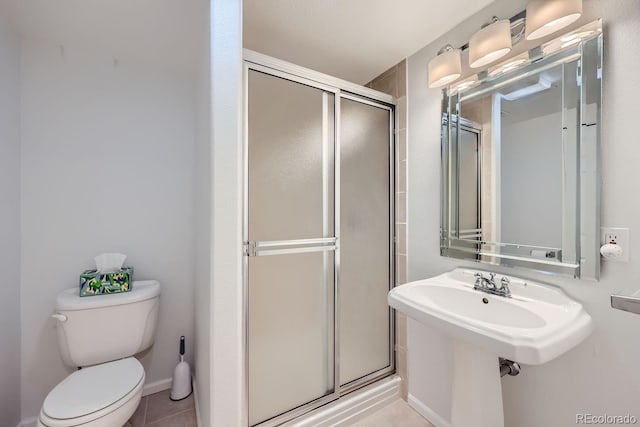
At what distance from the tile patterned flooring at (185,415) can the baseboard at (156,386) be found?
0.15 ft

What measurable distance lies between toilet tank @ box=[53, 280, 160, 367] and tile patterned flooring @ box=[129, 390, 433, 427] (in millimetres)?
412

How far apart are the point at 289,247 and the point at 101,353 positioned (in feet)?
4.08

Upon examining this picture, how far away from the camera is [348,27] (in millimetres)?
1443

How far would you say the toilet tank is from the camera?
4.66 ft

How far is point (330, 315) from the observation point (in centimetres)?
158

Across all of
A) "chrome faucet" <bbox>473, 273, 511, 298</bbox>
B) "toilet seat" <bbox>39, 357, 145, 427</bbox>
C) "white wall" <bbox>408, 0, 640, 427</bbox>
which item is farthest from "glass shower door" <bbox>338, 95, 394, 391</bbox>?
"toilet seat" <bbox>39, 357, 145, 427</bbox>

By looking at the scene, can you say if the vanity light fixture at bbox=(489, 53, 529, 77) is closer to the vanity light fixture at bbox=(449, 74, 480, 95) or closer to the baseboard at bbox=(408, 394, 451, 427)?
the vanity light fixture at bbox=(449, 74, 480, 95)

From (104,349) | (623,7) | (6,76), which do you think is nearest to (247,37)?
(6,76)

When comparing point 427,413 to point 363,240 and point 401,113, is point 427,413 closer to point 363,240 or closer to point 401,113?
point 363,240

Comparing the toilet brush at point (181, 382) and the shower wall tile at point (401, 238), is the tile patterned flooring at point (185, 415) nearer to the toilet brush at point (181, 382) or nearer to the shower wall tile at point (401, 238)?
the toilet brush at point (181, 382)

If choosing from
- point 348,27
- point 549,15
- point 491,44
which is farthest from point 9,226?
point 549,15

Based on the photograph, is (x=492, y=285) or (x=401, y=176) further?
(x=401, y=176)

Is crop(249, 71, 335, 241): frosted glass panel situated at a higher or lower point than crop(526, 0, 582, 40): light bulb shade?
lower

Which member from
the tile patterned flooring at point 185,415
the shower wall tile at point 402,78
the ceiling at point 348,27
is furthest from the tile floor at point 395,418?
the ceiling at point 348,27
